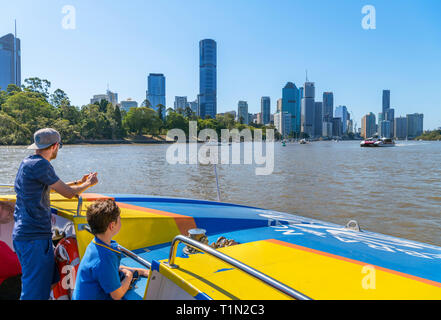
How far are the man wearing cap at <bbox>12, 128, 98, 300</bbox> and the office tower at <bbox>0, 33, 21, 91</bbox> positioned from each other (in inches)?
6122

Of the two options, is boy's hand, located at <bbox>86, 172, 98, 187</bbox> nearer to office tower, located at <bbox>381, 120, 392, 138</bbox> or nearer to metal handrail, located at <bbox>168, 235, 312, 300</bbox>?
metal handrail, located at <bbox>168, 235, 312, 300</bbox>

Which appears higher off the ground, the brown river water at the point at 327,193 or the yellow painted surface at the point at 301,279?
the yellow painted surface at the point at 301,279

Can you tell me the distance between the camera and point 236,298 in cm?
168

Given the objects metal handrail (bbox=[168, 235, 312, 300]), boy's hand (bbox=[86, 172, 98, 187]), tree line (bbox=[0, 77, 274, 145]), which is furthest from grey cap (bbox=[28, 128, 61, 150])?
tree line (bbox=[0, 77, 274, 145])

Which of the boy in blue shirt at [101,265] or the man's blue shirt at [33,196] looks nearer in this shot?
the boy in blue shirt at [101,265]

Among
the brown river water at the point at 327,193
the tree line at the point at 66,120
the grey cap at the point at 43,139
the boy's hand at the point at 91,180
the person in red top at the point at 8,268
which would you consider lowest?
the brown river water at the point at 327,193

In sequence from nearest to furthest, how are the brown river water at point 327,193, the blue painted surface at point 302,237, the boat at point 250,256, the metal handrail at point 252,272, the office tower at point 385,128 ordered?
the metal handrail at point 252,272
the boat at point 250,256
the blue painted surface at point 302,237
the brown river water at point 327,193
the office tower at point 385,128

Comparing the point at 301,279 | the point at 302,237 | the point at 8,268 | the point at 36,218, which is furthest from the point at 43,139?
the point at 302,237

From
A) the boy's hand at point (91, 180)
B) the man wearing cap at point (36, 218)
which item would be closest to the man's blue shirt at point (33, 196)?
the man wearing cap at point (36, 218)

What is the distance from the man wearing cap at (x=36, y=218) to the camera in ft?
7.78

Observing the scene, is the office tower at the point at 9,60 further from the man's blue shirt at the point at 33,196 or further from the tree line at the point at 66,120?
the man's blue shirt at the point at 33,196

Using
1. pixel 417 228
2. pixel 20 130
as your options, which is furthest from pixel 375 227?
pixel 20 130

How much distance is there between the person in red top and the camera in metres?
3.15

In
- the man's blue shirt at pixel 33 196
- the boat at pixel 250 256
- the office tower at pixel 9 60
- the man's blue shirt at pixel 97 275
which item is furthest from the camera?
the office tower at pixel 9 60
